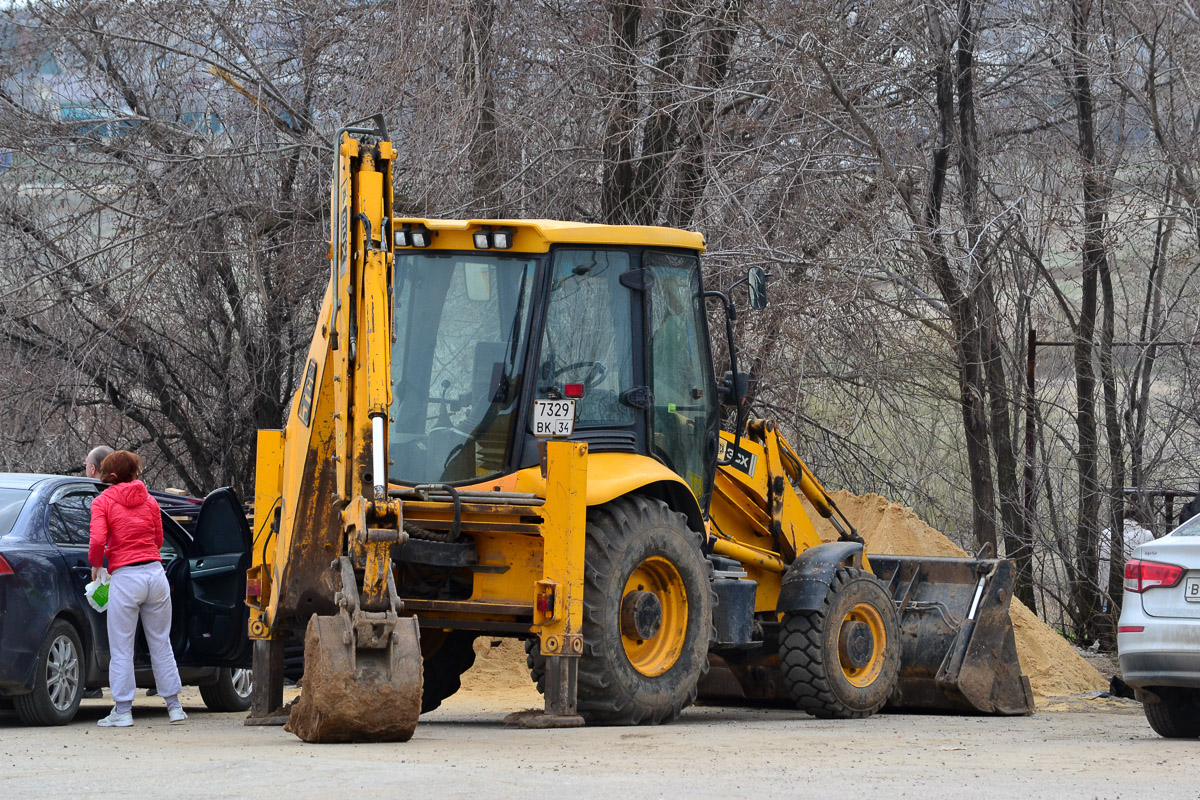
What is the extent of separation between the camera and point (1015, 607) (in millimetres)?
14852

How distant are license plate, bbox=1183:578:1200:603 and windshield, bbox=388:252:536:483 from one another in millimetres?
4024

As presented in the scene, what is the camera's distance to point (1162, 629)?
9.36 metres

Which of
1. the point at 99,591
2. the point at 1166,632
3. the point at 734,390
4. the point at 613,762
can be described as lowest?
the point at 613,762

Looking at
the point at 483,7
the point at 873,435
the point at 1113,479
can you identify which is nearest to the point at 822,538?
the point at 873,435

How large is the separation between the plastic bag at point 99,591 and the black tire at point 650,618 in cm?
283

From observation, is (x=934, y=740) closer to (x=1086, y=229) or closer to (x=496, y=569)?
(x=496, y=569)

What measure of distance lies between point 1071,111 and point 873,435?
160 inches

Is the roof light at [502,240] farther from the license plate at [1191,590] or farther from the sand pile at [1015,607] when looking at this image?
the sand pile at [1015,607]

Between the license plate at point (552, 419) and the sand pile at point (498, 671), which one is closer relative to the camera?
the license plate at point (552, 419)

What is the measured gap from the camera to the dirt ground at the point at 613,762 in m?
6.73

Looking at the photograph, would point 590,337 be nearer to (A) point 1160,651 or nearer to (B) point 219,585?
(B) point 219,585

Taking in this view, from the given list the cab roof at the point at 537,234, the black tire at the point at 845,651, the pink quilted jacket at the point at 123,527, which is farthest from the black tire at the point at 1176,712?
the pink quilted jacket at the point at 123,527

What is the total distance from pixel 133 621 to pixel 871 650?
511 centimetres

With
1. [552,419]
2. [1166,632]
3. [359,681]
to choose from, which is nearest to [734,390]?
[552,419]
